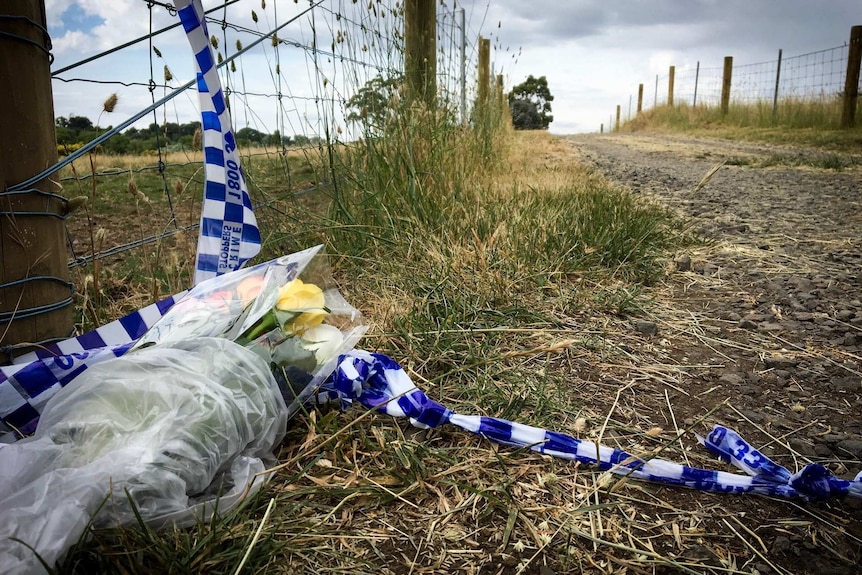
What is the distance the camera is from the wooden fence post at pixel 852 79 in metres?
11.6

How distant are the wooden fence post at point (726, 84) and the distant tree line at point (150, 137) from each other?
59.2ft

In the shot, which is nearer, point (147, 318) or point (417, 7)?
point (147, 318)

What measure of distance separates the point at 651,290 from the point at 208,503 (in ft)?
6.98

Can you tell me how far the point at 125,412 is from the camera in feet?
3.91

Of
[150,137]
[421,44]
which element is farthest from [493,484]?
[421,44]

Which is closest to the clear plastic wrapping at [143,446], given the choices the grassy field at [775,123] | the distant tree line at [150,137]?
the distant tree line at [150,137]

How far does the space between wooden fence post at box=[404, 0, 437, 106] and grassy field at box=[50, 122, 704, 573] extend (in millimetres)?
442

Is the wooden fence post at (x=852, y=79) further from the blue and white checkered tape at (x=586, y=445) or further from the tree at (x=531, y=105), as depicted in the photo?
the blue and white checkered tape at (x=586, y=445)

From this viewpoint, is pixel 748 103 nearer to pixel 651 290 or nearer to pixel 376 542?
pixel 651 290

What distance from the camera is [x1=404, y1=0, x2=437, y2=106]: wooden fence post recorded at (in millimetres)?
3793

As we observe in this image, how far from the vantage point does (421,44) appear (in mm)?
3867

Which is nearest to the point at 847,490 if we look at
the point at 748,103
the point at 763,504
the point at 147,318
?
the point at 763,504

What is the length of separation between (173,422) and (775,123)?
53.4 ft

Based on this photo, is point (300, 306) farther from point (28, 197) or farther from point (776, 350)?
point (776, 350)
